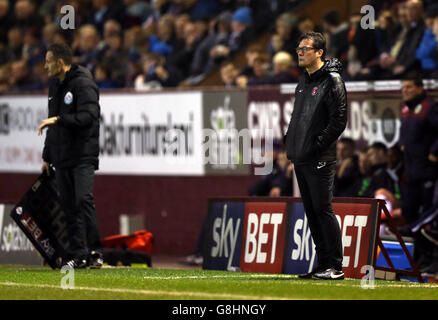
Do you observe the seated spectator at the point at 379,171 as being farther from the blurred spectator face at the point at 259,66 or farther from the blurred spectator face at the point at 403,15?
the blurred spectator face at the point at 259,66

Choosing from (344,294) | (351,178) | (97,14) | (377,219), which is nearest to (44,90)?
(97,14)

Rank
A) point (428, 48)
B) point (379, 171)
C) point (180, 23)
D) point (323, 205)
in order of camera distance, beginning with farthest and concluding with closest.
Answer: point (180, 23) < point (428, 48) < point (379, 171) < point (323, 205)

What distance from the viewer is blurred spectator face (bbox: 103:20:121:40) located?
2303 cm

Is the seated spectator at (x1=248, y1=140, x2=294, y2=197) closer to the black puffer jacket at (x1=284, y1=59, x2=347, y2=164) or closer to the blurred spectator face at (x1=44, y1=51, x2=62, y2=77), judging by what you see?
the blurred spectator face at (x1=44, y1=51, x2=62, y2=77)

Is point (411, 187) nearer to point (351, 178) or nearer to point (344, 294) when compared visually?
point (351, 178)

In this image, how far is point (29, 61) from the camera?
24531mm

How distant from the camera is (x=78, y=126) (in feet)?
40.3

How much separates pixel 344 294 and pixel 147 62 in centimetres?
1161

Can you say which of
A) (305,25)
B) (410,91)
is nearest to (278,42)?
(305,25)

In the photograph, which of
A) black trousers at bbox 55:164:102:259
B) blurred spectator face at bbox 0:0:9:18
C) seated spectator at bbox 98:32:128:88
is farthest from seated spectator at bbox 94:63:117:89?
black trousers at bbox 55:164:102:259

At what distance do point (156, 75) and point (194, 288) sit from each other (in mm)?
10279

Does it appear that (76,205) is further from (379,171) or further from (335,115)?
(379,171)

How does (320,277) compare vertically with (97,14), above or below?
below

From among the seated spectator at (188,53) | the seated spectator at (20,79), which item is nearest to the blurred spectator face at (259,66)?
the seated spectator at (188,53)
